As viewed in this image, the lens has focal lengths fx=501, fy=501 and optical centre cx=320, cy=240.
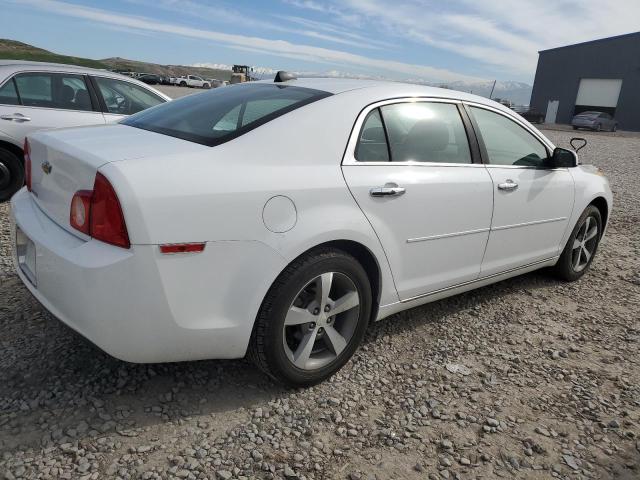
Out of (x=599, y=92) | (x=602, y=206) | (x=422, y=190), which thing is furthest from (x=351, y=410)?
(x=599, y=92)

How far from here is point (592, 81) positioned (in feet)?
128

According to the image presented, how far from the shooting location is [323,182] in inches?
94.8

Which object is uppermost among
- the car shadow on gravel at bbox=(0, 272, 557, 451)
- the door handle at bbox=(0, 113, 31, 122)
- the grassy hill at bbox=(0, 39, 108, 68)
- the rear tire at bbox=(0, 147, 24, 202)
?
the grassy hill at bbox=(0, 39, 108, 68)

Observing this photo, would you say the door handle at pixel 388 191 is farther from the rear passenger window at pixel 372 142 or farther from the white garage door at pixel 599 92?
the white garage door at pixel 599 92

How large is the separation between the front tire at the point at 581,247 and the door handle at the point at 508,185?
1.17 metres

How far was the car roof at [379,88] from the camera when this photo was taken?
286 cm

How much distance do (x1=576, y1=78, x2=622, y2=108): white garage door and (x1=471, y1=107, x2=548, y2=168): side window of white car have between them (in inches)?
1584

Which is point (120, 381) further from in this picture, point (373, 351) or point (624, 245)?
point (624, 245)

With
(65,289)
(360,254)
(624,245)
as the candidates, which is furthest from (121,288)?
(624,245)

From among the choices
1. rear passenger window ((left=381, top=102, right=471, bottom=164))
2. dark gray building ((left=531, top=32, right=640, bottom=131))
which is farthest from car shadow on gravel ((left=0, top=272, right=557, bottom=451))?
dark gray building ((left=531, top=32, right=640, bottom=131))

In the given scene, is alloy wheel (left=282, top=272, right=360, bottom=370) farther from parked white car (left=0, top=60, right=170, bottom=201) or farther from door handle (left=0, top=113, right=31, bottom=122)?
door handle (left=0, top=113, right=31, bottom=122)

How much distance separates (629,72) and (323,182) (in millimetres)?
42156

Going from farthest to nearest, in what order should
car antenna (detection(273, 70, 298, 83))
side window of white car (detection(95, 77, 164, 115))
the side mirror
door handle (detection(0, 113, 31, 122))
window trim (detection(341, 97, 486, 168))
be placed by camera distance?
side window of white car (detection(95, 77, 164, 115)) → door handle (detection(0, 113, 31, 122)) → the side mirror → car antenna (detection(273, 70, 298, 83)) → window trim (detection(341, 97, 486, 168))

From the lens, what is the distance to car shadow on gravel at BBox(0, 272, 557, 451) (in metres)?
2.23
